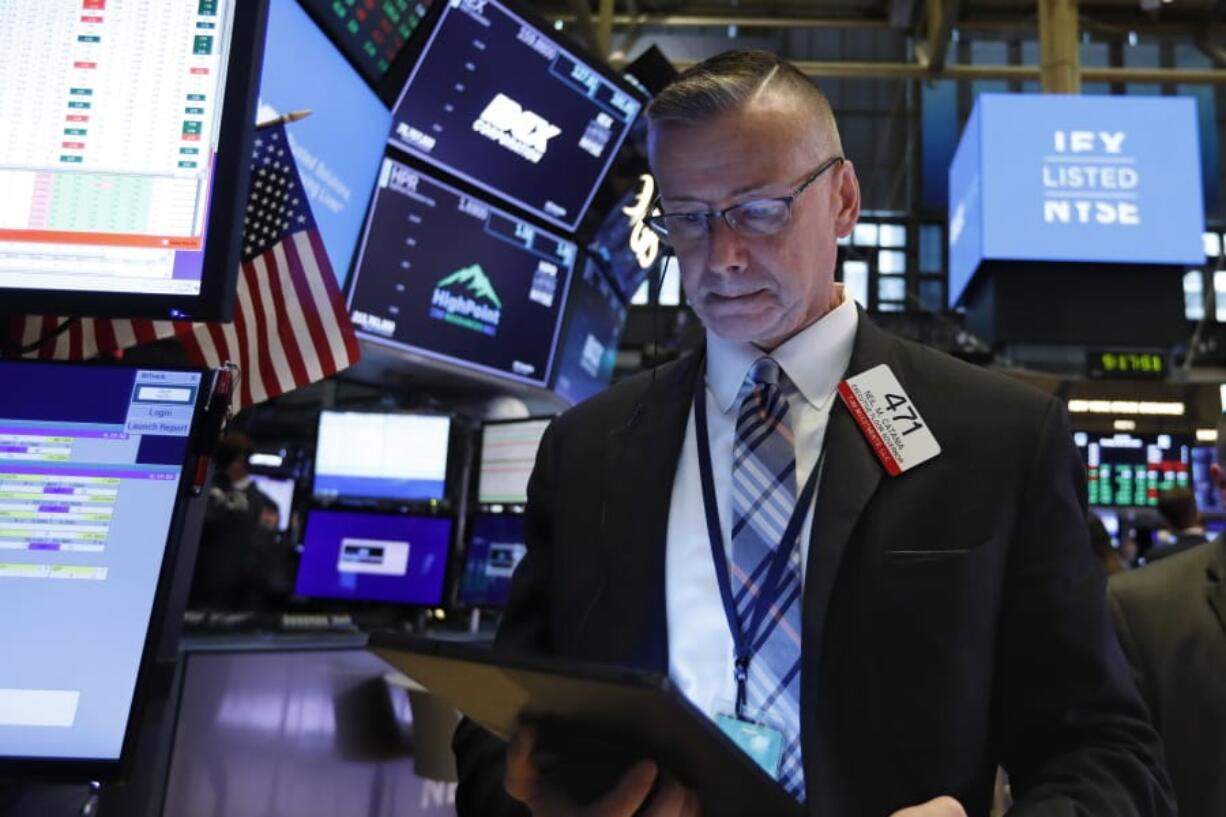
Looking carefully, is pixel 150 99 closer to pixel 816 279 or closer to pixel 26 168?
pixel 26 168

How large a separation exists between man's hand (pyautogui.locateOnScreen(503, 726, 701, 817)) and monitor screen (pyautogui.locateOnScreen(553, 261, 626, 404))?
3.90 meters

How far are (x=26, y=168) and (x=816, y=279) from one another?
1.02m

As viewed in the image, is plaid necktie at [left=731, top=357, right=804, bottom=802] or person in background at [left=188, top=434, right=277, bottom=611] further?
person in background at [left=188, top=434, right=277, bottom=611]

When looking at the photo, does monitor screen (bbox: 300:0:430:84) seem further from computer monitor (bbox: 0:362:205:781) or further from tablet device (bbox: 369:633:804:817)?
tablet device (bbox: 369:633:804:817)

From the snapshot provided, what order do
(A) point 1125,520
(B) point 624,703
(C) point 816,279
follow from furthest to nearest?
(A) point 1125,520 → (C) point 816,279 → (B) point 624,703

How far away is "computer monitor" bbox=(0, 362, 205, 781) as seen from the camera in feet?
3.61

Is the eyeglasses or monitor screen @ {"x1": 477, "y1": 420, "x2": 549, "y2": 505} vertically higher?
monitor screen @ {"x1": 477, "y1": 420, "x2": 549, "y2": 505}

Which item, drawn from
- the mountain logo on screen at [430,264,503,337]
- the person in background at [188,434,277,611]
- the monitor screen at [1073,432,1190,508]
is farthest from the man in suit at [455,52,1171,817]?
the monitor screen at [1073,432,1190,508]

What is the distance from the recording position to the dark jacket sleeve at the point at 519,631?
111 cm

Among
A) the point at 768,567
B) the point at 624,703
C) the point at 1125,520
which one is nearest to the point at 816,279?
the point at 768,567

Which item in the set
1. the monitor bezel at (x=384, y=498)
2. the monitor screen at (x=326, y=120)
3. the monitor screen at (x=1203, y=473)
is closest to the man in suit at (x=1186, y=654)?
the monitor screen at (x=326, y=120)

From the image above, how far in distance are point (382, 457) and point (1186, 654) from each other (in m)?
3.54

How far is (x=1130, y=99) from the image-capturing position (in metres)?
8.27

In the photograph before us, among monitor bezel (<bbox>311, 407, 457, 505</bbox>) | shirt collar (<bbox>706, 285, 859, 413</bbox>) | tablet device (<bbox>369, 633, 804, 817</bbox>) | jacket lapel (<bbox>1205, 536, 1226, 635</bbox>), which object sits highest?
monitor bezel (<bbox>311, 407, 457, 505</bbox>)
